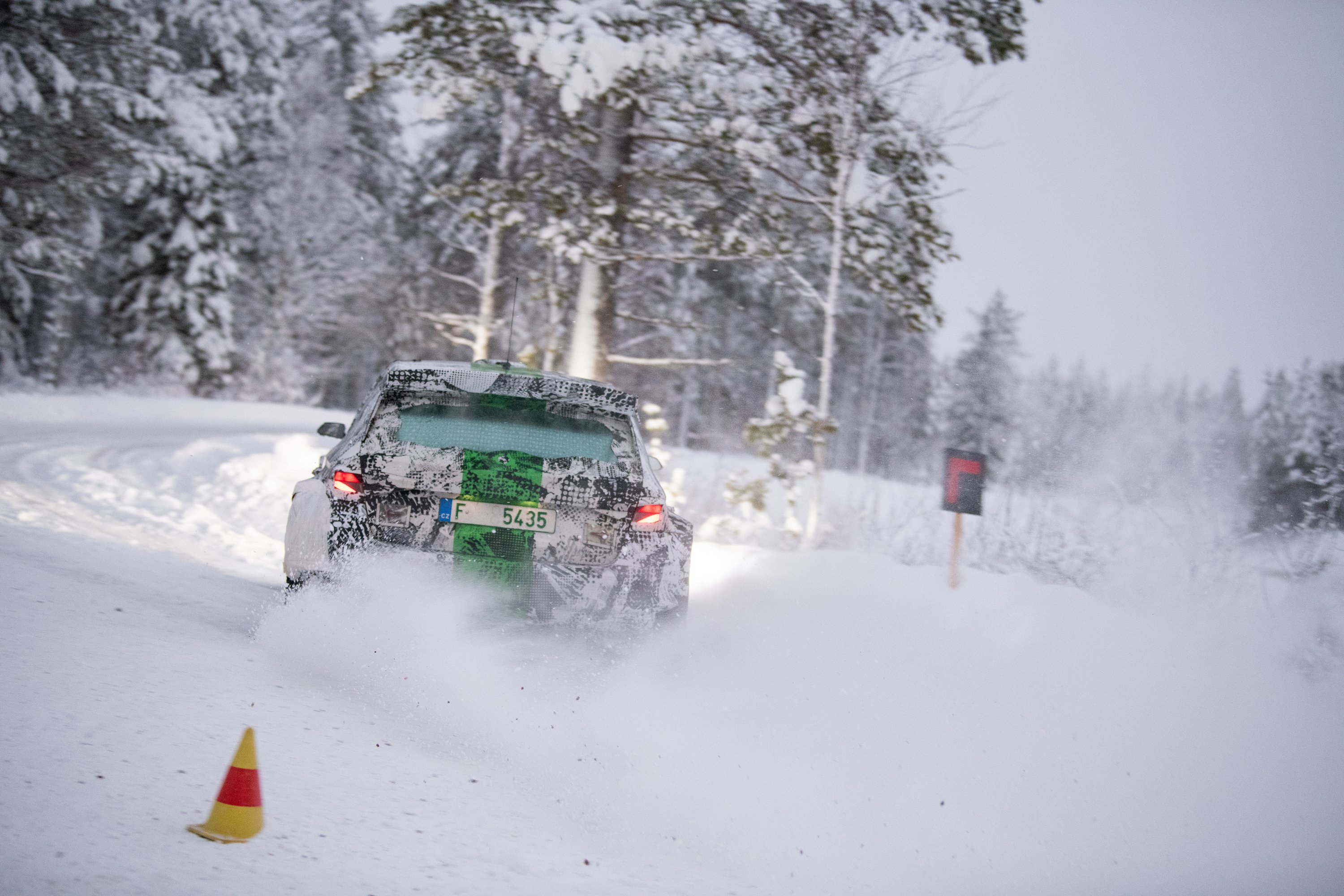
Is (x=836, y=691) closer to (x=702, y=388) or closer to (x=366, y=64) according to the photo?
(x=366, y=64)

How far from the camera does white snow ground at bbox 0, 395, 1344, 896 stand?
3.42 meters

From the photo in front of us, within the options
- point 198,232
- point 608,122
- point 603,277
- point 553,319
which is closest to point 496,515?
point 603,277

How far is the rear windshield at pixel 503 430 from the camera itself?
525 cm

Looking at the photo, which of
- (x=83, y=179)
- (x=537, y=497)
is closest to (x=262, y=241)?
(x=83, y=179)

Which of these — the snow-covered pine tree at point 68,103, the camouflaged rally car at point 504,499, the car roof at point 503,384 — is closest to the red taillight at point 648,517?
the camouflaged rally car at point 504,499

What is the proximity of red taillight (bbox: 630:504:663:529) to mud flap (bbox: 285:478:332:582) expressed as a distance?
156 cm

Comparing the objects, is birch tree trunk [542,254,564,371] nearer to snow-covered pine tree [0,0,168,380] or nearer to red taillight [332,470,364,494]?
red taillight [332,470,364,494]

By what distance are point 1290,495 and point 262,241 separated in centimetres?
3478

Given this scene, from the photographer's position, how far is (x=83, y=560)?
23.6ft

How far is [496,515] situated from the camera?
5.13m

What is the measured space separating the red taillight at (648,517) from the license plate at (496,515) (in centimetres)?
45

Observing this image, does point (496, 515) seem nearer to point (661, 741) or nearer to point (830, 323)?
point (661, 741)

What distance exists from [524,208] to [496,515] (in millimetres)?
7529

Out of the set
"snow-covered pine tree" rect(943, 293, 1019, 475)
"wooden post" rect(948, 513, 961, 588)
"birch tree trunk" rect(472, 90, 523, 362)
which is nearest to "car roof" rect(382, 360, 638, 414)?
"wooden post" rect(948, 513, 961, 588)
